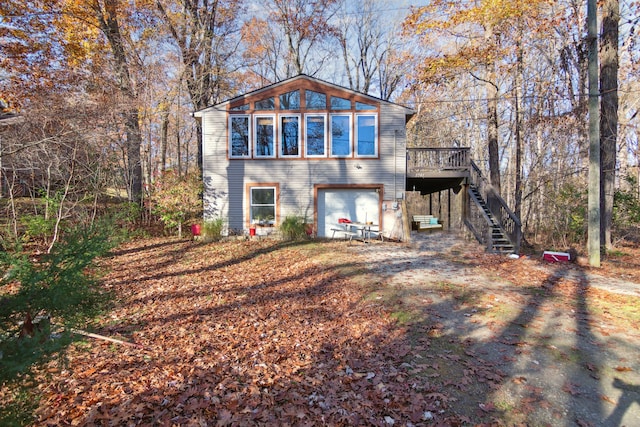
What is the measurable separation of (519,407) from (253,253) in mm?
8495

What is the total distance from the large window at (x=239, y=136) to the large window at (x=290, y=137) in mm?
1336

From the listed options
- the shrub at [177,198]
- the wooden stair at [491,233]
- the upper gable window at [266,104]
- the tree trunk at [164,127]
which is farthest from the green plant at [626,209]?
the tree trunk at [164,127]

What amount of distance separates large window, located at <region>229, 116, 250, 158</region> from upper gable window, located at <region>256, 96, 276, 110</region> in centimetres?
64

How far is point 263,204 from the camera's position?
1323cm

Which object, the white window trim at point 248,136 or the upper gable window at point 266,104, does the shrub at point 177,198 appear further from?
the upper gable window at point 266,104

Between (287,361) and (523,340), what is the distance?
2.92 m

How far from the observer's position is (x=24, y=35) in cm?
1324

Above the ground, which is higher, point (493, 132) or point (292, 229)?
point (493, 132)

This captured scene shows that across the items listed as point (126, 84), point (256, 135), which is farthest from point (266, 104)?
point (126, 84)

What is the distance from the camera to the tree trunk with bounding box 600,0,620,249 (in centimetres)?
983

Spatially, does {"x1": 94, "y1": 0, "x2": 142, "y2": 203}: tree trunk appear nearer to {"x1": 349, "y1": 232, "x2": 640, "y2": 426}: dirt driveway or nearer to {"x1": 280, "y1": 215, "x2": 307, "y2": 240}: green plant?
{"x1": 280, "y1": 215, "x2": 307, "y2": 240}: green plant

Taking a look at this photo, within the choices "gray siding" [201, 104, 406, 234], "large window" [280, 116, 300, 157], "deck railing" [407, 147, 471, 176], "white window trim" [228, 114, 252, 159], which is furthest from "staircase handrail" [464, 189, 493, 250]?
"white window trim" [228, 114, 252, 159]

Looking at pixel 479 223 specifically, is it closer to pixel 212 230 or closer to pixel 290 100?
pixel 290 100

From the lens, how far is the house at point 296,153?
42.5 feet
